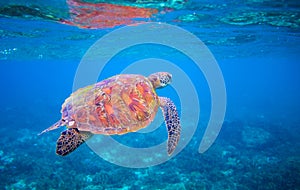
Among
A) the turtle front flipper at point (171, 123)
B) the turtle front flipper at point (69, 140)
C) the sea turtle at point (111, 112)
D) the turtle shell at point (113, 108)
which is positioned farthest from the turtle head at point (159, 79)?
the turtle front flipper at point (69, 140)

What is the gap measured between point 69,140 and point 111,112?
1.37 m

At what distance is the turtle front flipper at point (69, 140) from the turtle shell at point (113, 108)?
0.19m

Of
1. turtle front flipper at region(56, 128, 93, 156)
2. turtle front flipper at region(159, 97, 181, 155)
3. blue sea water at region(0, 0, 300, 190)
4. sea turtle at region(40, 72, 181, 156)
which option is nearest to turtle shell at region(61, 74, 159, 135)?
sea turtle at region(40, 72, 181, 156)

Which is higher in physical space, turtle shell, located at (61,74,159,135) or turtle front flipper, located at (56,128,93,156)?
turtle shell, located at (61,74,159,135)

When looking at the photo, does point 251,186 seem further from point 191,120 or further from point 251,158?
point 191,120

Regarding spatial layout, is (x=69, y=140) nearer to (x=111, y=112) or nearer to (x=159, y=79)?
(x=111, y=112)

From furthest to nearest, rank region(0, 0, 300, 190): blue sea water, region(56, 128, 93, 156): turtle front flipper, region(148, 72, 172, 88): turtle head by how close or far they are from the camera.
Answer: region(0, 0, 300, 190): blue sea water
region(148, 72, 172, 88): turtle head
region(56, 128, 93, 156): turtle front flipper

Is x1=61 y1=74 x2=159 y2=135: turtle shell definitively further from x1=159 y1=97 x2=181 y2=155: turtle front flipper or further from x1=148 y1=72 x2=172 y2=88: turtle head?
x1=148 y1=72 x2=172 y2=88: turtle head

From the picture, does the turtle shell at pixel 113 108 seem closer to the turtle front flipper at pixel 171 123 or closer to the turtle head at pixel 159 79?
the turtle front flipper at pixel 171 123

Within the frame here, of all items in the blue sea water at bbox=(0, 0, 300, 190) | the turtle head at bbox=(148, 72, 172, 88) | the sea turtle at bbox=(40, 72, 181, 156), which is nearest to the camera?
the sea turtle at bbox=(40, 72, 181, 156)

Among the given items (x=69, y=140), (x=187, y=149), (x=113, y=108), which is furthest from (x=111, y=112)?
(x=187, y=149)

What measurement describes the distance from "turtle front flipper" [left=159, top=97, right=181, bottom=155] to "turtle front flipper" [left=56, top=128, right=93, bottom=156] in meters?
2.41

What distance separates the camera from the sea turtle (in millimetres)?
6168

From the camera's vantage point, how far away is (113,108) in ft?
21.3
